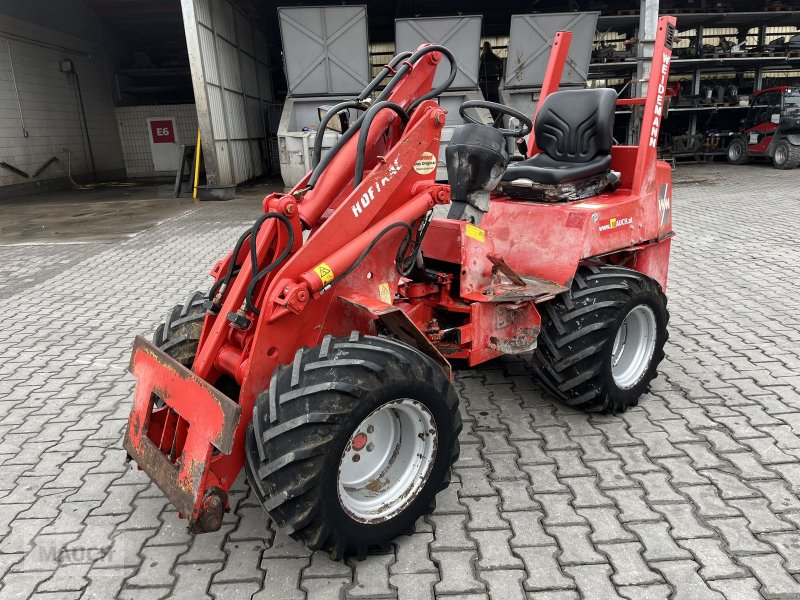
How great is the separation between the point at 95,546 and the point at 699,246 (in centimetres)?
763

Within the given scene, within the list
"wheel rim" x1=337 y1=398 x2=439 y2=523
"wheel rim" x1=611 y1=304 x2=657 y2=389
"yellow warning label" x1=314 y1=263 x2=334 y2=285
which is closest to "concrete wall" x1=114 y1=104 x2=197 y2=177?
"wheel rim" x1=611 y1=304 x2=657 y2=389

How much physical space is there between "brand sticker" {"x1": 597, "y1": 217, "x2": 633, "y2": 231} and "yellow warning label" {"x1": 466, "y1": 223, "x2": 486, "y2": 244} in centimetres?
75

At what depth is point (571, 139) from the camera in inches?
154

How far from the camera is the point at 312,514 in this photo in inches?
87.1

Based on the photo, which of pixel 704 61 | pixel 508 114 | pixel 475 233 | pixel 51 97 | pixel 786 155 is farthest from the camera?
pixel 704 61

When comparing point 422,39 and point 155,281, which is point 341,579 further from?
point 422,39

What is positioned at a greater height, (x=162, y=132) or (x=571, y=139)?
(x=162, y=132)

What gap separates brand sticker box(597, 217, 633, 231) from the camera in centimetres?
352

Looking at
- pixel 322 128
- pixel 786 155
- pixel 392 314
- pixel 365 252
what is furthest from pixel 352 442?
pixel 786 155

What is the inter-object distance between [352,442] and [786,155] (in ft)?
56.9

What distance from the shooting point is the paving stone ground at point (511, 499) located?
2.37 metres

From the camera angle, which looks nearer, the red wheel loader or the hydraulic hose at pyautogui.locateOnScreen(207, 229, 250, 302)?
the red wheel loader

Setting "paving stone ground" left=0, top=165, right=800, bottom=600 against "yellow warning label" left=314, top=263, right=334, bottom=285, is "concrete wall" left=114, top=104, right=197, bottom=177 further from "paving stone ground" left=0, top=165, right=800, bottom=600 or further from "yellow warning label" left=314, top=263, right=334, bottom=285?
"yellow warning label" left=314, top=263, right=334, bottom=285

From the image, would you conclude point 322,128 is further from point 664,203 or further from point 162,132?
point 162,132
